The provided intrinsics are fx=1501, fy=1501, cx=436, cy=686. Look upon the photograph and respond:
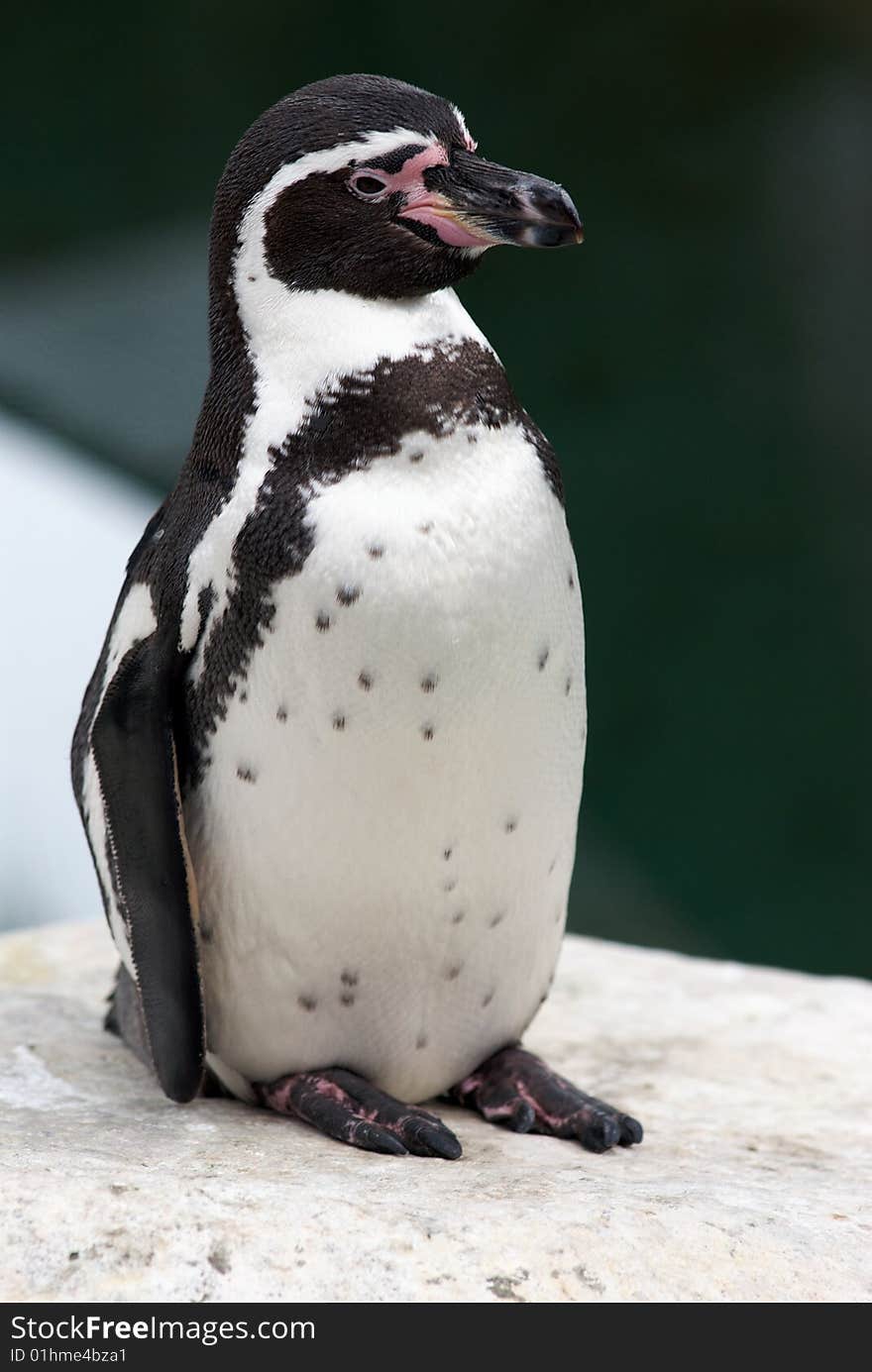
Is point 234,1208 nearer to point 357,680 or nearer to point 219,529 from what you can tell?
point 357,680

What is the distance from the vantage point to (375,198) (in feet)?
4.38

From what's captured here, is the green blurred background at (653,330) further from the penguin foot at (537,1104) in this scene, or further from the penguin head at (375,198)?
the penguin foot at (537,1104)

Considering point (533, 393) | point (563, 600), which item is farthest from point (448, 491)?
point (533, 393)

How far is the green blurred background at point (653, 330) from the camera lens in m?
2.71

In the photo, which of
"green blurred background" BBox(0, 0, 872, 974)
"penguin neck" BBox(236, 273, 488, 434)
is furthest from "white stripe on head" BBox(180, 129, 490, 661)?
"green blurred background" BBox(0, 0, 872, 974)

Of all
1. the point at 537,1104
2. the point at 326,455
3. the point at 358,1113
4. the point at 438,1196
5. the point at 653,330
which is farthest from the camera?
the point at 653,330

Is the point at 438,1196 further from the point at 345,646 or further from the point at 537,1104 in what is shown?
the point at 345,646

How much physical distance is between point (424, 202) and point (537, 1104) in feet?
2.97

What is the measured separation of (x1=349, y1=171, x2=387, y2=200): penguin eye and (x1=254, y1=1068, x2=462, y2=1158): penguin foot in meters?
0.84

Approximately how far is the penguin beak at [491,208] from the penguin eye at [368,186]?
0.03 metres

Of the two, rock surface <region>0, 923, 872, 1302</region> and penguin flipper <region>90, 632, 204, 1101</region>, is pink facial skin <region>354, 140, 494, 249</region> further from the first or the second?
rock surface <region>0, 923, 872, 1302</region>

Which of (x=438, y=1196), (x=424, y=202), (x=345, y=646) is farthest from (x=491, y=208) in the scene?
(x=438, y=1196)
